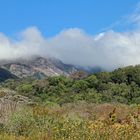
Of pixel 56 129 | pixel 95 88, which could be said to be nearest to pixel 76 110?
pixel 56 129

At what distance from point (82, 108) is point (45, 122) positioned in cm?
1476

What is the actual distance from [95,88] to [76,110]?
25788 millimetres

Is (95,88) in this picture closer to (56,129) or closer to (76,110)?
(76,110)

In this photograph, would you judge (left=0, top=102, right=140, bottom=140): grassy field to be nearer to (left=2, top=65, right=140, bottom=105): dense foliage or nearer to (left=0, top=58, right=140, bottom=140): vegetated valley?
(left=0, top=58, right=140, bottom=140): vegetated valley

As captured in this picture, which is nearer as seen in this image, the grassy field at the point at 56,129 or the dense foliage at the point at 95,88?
the grassy field at the point at 56,129

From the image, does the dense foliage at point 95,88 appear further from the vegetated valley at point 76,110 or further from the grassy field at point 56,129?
the grassy field at point 56,129

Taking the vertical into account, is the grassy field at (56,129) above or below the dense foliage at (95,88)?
below

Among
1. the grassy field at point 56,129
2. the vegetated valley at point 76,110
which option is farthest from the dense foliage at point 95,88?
the grassy field at point 56,129

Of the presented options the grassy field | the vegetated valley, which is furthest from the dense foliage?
the grassy field

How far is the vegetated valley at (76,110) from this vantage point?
14.2 meters

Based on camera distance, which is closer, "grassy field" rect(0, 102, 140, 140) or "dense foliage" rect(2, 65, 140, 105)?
"grassy field" rect(0, 102, 140, 140)

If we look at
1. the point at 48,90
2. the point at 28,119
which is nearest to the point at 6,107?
the point at 28,119

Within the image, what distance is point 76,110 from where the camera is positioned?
2867cm

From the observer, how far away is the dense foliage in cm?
4956
